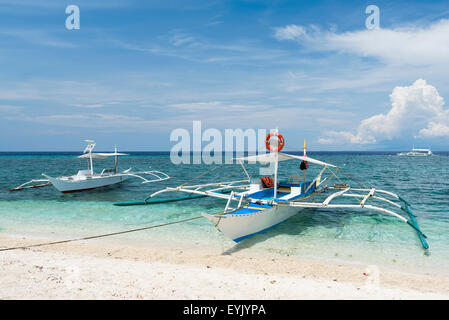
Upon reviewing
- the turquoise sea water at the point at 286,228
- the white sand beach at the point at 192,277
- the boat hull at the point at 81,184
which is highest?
the boat hull at the point at 81,184

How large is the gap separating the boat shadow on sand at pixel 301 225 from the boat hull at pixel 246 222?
29 cm

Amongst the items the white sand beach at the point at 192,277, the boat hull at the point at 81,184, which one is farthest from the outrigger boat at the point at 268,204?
the boat hull at the point at 81,184

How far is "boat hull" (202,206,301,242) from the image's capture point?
28.8ft

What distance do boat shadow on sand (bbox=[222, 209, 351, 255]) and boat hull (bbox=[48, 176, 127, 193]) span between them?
17.3 m

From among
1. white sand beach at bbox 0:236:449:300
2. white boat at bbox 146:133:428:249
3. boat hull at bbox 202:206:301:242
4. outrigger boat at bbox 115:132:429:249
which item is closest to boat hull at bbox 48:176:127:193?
white sand beach at bbox 0:236:449:300

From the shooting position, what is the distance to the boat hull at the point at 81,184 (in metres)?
21.0

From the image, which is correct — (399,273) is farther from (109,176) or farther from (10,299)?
(109,176)

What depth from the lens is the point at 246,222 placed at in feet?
31.8

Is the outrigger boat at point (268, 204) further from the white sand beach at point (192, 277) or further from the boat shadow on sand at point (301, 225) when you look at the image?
the white sand beach at point (192, 277)

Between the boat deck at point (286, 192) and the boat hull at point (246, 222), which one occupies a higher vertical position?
the boat deck at point (286, 192)

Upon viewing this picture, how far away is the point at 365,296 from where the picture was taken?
19.9 feet

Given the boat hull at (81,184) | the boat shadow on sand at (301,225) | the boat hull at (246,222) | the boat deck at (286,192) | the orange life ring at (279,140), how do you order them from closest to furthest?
the boat hull at (246,222)
the boat shadow on sand at (301,225)
the orange life ring at (279,140)
the boat deck at (286,192)
the boat hull at (81,184)

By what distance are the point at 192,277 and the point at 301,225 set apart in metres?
7.36
